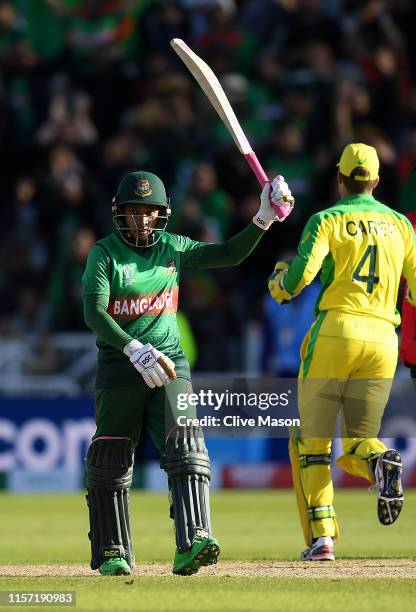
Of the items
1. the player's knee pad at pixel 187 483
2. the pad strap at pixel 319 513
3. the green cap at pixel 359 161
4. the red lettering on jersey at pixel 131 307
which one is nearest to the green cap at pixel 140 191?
the red lettering on jersey at pixel 131 307

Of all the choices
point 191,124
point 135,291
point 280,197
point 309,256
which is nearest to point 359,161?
point 280,197

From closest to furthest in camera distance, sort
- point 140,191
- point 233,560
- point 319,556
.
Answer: point 140,191 → point 319,556 → point 233,560

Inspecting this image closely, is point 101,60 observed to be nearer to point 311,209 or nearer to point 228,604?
point 311,209

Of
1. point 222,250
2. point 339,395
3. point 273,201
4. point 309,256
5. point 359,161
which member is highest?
point 359,161

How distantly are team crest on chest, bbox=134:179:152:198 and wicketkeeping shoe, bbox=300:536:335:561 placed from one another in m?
2.12

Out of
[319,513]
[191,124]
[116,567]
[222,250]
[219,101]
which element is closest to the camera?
[116,567]

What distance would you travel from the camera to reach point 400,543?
10047 millimetres

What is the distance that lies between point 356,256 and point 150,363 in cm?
130

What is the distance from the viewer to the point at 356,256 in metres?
7.74

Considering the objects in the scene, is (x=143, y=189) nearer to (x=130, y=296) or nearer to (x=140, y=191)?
(x=140, y=191)

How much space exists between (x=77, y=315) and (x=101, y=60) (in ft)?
10.9

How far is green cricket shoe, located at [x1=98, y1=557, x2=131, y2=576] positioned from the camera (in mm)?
7523

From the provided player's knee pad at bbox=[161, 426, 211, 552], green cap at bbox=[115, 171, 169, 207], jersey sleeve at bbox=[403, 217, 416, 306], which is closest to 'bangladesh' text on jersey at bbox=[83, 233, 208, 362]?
green cap at bbox=[115, 171, 169, 207]

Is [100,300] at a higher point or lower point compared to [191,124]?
lower
